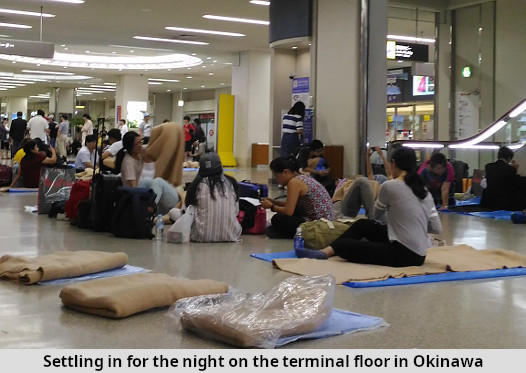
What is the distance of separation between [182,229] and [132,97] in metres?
29.8

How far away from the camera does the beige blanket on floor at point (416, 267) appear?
6.34 meters

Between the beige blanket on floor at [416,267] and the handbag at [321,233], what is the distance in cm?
42

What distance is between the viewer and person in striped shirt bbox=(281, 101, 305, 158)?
16.8m

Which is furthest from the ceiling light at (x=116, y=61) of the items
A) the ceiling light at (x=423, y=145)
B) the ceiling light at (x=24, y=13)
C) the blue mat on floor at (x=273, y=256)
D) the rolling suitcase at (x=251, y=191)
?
the blue mat on floor at (x=273, y=256)

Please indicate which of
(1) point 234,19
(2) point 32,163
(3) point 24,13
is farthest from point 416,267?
(3) point 24,13

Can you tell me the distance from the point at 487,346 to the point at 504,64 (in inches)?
581

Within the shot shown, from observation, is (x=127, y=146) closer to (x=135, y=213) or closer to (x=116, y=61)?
(x=135, y=213)

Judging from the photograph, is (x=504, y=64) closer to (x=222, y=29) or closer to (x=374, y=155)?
(x=374, y=155)

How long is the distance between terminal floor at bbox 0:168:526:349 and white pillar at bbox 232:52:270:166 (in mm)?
18957

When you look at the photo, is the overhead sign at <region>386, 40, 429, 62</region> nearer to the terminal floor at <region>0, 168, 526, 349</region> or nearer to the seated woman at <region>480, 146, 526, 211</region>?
the seated woman at <region>480, 146, 526, 211</region>

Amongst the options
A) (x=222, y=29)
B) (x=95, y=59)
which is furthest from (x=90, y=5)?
(x=95, y=59)

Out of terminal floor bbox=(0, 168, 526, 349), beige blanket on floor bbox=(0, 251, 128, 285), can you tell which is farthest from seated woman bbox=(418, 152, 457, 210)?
beige blanket on floor bbox=(0, 251, 128, 285)

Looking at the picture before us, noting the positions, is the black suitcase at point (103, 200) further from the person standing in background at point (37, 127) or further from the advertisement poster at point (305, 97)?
the person standing in background at point (37, 127)

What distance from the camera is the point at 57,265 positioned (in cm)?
586
